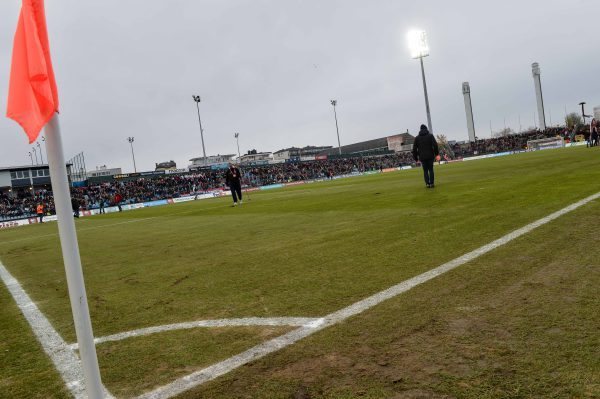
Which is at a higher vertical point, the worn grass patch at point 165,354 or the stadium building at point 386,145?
the stadium building at point 386,145

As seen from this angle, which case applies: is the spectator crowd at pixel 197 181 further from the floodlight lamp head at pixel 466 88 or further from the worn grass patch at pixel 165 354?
the worn grass patch at pixel 165 354

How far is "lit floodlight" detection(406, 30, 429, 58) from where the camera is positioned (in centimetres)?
3556

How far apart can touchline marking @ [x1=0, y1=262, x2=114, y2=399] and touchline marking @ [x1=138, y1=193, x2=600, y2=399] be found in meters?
0.40

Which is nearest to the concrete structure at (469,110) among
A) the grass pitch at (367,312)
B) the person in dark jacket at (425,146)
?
the person in dark jacket at (425,146)

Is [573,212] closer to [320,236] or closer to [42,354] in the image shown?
[320,236]

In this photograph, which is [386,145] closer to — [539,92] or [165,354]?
[539,92]

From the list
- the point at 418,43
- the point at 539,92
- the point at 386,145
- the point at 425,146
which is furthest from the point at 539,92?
the point at 425,146

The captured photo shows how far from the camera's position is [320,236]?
26.8 ft

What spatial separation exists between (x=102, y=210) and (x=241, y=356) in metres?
42.8

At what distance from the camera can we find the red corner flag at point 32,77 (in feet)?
7.29

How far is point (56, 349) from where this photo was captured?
3.63 m

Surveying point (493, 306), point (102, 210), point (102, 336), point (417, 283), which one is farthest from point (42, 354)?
point (102, 210)

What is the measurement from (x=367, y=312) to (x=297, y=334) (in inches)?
26.1

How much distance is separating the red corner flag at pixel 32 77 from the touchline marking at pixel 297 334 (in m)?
1.65
